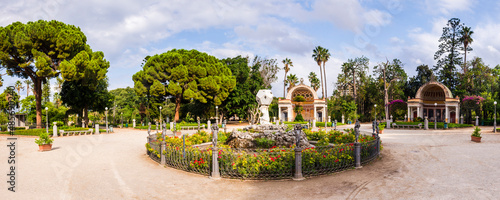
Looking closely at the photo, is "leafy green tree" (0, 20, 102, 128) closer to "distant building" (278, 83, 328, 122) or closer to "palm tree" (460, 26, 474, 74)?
"distant building" (278, 83, 328, 122)

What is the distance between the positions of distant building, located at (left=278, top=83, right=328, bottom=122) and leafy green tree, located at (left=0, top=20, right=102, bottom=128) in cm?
3043

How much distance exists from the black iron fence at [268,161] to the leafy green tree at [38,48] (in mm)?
26649

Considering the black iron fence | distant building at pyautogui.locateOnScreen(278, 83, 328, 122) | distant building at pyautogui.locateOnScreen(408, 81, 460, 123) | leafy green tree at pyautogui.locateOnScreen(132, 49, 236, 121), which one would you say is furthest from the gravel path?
distant building at pyautogui.locateOnScreen(278, 83, 328, 122)

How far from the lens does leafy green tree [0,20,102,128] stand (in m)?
29.8

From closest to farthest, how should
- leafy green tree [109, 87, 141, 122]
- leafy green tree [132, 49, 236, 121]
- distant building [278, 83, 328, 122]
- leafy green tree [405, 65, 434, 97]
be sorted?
leafy green tree [132, 49, 236, 121], distant building [278, 83, 328, 122], leafy green tree [109, 87, 141, 122], leafy green tree [405, 65, 434, 97]

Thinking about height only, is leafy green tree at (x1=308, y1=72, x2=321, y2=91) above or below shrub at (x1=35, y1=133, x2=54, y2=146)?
above

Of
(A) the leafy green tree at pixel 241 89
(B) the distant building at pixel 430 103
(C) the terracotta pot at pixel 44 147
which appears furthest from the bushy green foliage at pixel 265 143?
(B) the distant building at pixel 430 103

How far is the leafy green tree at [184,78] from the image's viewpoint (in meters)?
39.9

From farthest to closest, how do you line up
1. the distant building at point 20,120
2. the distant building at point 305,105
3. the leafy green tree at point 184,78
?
1. the distant building at point 305,105
2. the distant building at point 20,120
3. the leafy green tree at point 184,78

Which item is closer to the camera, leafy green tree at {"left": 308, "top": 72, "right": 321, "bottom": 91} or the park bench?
the park bench

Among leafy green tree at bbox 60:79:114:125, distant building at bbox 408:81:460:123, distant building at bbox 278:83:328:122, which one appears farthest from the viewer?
distant building at bbox 278:83:328:122

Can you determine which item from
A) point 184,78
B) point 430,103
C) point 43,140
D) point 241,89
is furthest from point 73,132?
point 430,103

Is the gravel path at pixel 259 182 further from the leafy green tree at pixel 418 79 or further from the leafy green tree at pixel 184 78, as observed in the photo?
the leafy green tree at pixel 418 79

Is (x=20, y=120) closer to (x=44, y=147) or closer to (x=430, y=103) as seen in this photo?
(x=44, y=147)
